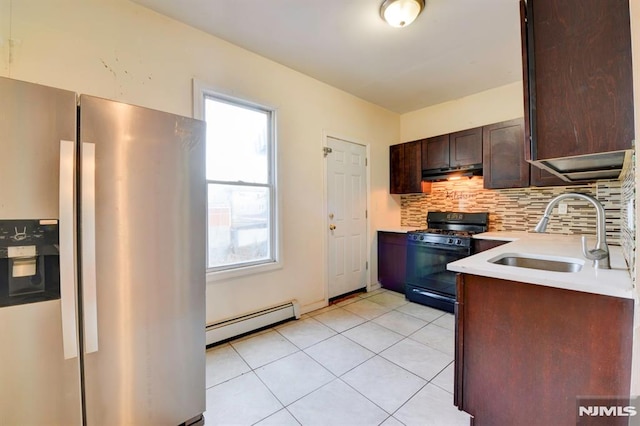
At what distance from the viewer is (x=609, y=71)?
100cm

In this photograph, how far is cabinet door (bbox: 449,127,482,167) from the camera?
319cm

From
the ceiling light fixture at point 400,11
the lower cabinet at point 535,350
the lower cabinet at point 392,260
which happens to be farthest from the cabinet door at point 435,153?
the lower cabinet at point 535,350

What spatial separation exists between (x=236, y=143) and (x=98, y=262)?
5.48ft

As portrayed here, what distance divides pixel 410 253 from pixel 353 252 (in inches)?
29.8

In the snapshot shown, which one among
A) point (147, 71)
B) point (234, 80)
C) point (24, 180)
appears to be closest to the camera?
point (24, 180)

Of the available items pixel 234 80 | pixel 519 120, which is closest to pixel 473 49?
pixel 519 120

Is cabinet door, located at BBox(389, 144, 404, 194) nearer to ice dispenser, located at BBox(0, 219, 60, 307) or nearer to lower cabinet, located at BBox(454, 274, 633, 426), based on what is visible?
lower cabinet, located at BBox(454, 274, 633, 426)

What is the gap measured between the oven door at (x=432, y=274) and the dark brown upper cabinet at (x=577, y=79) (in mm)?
1986

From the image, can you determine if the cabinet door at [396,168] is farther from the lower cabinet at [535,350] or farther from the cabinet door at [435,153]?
the lower cabinet at [535,350]

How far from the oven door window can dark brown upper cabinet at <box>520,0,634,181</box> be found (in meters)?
1.95

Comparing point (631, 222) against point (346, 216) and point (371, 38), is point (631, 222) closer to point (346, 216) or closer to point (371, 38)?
point (371, 38)

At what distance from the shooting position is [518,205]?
3.14m

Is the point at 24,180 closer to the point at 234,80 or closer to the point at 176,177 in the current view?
the point at 176,177

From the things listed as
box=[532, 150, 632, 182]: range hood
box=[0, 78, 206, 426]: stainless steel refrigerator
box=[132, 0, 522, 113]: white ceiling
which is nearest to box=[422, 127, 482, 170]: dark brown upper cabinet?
box=[132, 0, 522, 113]: white ceiling
